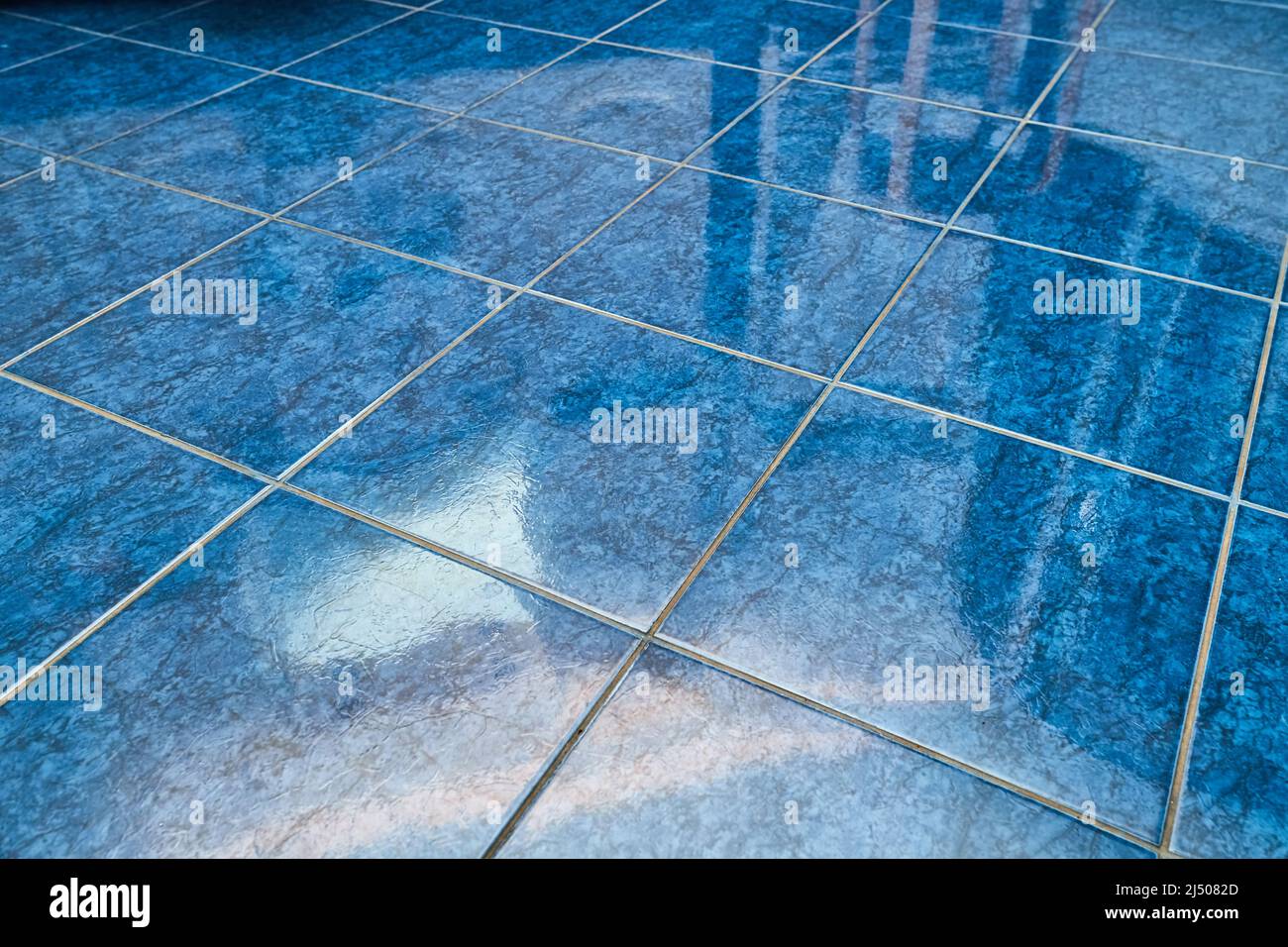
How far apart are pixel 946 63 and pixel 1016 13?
2.55 feet

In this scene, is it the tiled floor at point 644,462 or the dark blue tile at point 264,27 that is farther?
the dark blue tile at point 264,27

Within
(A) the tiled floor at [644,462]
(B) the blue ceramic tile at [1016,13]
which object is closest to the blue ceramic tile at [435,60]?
(A) the tiled floor at [644,462]

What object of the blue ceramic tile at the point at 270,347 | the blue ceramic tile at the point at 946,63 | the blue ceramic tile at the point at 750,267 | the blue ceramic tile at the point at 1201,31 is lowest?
the blue ceramic tile at the point at 270,347

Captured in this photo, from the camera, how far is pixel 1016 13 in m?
4.57

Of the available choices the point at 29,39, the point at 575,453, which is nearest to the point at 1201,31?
the point at 575,453

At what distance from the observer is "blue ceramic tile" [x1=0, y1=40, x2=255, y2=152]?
3.60 meters

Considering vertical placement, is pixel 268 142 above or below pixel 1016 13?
below

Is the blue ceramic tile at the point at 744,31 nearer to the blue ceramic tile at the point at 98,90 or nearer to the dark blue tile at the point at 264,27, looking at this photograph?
the dark blue tile at the point at 264,27

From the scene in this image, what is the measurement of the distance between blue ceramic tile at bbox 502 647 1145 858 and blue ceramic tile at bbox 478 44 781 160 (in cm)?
224

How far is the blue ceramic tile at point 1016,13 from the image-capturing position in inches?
174

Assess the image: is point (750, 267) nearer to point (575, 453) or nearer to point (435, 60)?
point (575, 453)

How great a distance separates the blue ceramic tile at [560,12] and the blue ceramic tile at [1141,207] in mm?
1905

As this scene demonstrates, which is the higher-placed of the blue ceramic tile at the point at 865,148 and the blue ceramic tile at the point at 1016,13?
the blue ceramic tile at the point at 1016,13

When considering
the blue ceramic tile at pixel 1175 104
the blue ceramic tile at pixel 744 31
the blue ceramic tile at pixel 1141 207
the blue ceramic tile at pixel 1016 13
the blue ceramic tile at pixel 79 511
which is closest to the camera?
the blue ceramic tile at pixel 79 511
